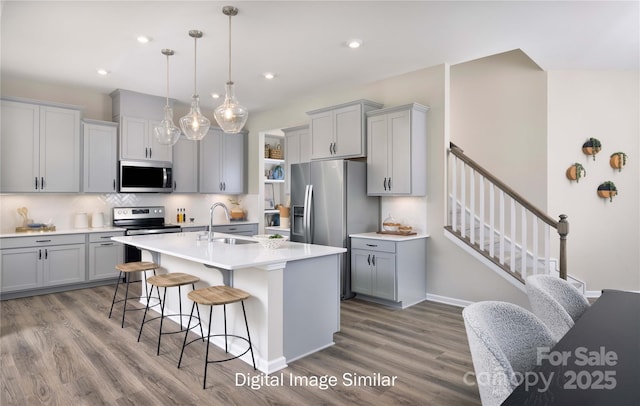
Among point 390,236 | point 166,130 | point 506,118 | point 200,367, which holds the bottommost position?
point 200,367

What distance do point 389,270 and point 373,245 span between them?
358 mm

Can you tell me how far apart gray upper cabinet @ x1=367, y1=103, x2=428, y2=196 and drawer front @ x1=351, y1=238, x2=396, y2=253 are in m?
0.64

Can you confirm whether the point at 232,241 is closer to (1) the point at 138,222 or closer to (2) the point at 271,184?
(1) the point at 138,222

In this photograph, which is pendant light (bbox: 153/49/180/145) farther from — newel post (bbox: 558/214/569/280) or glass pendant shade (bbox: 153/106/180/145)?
newel post (bbox: 558/214/569/280)

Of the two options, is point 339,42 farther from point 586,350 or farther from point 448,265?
point 586,350

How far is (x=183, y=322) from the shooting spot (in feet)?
12.7

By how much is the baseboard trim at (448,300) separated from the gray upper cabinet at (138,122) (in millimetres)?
4569

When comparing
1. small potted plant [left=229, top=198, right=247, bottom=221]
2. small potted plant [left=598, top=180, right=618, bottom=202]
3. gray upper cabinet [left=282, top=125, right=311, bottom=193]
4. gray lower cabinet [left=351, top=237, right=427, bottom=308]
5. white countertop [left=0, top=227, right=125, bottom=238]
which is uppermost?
gray upper cabinet [left=282, top=125, right=311, bottom=193]

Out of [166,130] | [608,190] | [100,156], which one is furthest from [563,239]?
[100,156]

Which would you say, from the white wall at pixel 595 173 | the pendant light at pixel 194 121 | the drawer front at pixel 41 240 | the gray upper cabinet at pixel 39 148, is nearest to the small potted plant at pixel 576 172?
the white wall at pixel 595 173

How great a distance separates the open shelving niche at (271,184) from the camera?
7270 mm

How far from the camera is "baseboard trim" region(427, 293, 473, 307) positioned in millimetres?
4488

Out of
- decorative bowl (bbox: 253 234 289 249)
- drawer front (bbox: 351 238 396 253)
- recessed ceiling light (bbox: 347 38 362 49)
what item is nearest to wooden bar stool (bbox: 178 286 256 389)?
decorative bowl (bbox: 253 234 289 249)

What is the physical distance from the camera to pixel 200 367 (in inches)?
115
